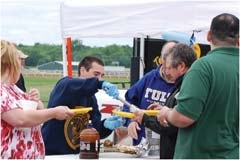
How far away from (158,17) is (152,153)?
5.75ft

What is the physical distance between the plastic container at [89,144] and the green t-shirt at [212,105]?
28.8 inches

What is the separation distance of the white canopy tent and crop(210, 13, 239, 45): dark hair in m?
2.01

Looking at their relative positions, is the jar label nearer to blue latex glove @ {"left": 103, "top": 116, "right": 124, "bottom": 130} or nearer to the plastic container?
the plastic container

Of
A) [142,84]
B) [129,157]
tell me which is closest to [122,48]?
[142,84]

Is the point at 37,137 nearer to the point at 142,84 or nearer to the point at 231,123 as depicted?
the point at 231,123

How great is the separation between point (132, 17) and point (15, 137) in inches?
99.2

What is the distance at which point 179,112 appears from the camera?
2.42 meters

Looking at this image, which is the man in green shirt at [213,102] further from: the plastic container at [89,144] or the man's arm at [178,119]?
the plastic container at [89,144]

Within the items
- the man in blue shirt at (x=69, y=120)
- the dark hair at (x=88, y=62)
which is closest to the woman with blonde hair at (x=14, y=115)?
the man in blue shirt at (x=69, y=120)

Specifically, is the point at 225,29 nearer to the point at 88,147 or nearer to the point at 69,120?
the point at 88,147

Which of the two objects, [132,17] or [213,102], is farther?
[132,17]

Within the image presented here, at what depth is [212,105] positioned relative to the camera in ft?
7.96

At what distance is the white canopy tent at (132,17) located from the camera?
15.2 ft

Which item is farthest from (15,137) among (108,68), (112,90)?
(108,68)
